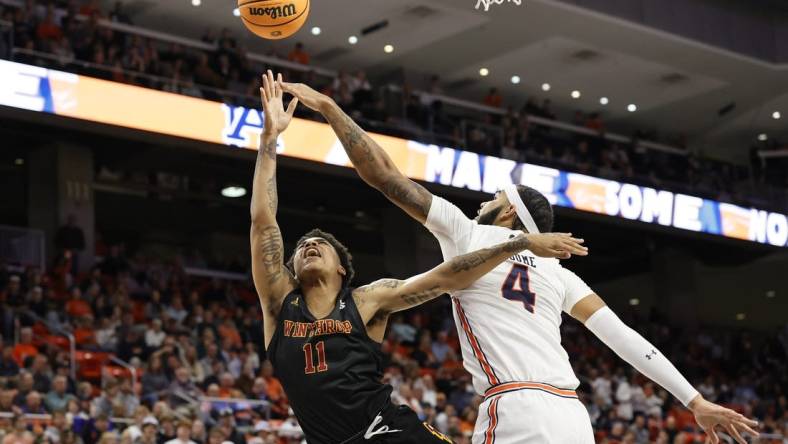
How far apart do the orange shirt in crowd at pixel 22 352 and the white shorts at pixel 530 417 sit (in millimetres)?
11191

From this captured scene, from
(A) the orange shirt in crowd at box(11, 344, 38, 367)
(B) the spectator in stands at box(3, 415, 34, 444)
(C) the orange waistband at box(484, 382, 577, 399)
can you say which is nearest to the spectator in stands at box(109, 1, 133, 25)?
(A) the orange shirt in crowd at box(11, 344, 38, 367)

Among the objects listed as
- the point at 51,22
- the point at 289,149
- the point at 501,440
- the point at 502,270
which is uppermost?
the point at 51,22

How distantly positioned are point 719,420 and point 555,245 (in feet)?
4.29

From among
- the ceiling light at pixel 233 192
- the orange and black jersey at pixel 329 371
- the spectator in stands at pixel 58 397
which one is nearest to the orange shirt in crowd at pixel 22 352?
the spectator in stands at pixel 58 397

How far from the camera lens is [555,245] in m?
4.83

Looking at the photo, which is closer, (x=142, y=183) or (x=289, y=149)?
(x=289, y=149)

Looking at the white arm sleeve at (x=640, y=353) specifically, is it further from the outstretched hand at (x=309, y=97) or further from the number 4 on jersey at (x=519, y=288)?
the outstretched hand at (x=309, y=97)

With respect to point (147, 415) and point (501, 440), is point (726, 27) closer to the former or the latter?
point (147, 415)

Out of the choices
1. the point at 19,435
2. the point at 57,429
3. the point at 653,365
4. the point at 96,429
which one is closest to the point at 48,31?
the point at 96,429

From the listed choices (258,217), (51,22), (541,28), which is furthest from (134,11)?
(258,217)

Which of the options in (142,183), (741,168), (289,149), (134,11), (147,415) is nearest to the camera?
(147,415)

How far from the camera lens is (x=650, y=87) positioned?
2917 cm

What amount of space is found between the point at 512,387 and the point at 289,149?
596 inches

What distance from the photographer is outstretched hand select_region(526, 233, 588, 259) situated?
480cm
